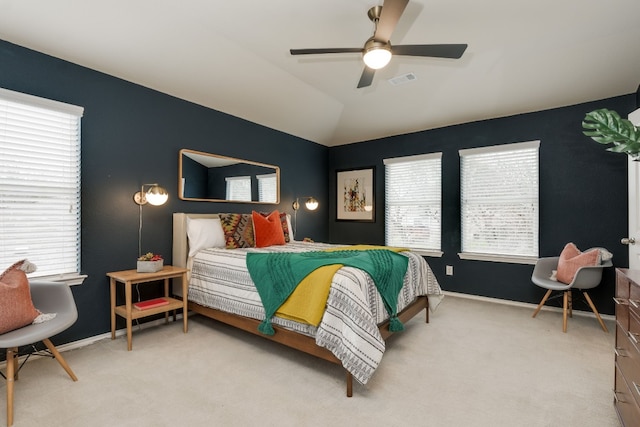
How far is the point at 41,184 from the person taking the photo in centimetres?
259

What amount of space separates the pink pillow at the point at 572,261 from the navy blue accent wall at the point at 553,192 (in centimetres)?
41

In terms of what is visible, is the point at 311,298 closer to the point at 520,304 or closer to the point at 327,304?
the point at 327,304

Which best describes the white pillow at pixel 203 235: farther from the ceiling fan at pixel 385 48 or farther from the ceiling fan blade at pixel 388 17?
the ceiling fan blade at pixel 388 17

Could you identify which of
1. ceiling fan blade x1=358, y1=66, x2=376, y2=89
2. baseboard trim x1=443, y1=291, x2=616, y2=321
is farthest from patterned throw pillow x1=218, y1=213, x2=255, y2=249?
baseboard trim x1=443, y1=291, x2=616, y2=321

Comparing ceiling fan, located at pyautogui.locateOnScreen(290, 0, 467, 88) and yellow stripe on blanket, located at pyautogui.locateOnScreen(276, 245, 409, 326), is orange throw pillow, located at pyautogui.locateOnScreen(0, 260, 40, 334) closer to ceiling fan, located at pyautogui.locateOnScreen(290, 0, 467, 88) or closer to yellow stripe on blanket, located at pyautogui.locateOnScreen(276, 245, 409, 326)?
yellow stripe on blanket, located at pyautogui.locateOnScreen(276, 245, 409, 326)

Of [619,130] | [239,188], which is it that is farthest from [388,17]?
[239,188]

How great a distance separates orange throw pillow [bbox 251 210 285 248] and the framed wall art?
1.88 meters

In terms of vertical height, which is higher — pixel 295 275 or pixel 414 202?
pixel 414 202

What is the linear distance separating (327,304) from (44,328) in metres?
1.76

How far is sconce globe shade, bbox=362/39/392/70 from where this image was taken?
214 centimetres

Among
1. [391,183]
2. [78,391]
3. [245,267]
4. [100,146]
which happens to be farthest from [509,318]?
[100,146]

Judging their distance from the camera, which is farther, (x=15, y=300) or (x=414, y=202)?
(x=414, y=202)

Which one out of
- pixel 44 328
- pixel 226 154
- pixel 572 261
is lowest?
pixel 44 328

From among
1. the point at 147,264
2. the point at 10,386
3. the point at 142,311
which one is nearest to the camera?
the point at 10,386
